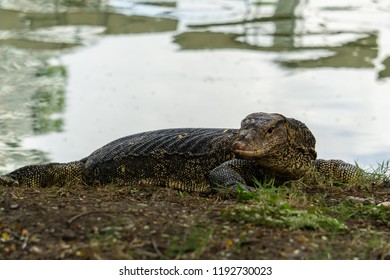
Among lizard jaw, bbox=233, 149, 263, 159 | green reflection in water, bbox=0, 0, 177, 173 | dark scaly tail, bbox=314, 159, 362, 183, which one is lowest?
green reflection in water, bbox=0, 0, 177, 173

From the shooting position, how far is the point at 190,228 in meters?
4.86

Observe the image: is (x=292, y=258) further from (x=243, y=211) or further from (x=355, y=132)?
(x=355, y=132)

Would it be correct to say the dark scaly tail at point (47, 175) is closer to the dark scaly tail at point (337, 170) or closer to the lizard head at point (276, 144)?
the lizard head at point (276, 144)

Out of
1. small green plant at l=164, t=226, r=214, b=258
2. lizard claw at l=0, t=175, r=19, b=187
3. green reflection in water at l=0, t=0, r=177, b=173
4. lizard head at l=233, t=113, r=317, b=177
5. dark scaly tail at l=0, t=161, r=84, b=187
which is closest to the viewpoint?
small green plant at l=164, t=226, r=214, b=258

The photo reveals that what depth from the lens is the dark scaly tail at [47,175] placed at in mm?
7793

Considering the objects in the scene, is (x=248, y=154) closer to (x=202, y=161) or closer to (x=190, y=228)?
(x=202, y=161)

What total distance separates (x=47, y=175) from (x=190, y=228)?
10.7 ft

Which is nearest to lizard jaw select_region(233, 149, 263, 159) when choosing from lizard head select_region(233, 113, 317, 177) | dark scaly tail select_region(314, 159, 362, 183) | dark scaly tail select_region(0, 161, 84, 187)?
lizard head select_region(233, 113, 317, 177)

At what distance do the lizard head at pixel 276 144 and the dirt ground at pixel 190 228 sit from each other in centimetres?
60

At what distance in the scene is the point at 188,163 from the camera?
7285 millimetres

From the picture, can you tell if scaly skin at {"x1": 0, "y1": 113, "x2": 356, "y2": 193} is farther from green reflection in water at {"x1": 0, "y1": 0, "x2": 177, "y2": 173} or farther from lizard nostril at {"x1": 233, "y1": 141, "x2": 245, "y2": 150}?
green reflection in water at {"x1": 0, "y1": 0, "x2": 177, "y2": 173}

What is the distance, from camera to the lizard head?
644 cm

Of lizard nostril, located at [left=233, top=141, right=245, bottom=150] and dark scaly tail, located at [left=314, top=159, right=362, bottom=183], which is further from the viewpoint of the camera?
dark scaly tail, located at [left=314, top=159, right=362, bottom=183]

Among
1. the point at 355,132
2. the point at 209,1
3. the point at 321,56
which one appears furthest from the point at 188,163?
the point at 209,1
